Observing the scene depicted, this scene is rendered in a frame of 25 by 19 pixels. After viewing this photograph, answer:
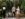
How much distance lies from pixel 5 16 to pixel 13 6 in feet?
0.45

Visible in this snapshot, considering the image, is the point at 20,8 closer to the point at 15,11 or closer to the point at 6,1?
the point at 15,11

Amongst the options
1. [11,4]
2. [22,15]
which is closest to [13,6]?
[11,4]

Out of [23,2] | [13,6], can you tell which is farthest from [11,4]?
[23,2]

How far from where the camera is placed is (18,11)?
0.47 metres

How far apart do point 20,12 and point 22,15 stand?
4cm

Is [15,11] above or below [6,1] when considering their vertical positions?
below

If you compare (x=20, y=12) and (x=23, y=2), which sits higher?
(x=23, y=2)

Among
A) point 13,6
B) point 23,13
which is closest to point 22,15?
point 23,13

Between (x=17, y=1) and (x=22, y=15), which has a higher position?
(x=17, y=1)

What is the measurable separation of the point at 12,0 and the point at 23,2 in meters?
0.12

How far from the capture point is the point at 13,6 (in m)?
0.47

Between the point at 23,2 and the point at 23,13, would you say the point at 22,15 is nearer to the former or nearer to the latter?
the point at 23,13

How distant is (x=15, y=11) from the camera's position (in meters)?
0.47

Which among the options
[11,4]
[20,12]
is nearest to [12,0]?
[11,4]
